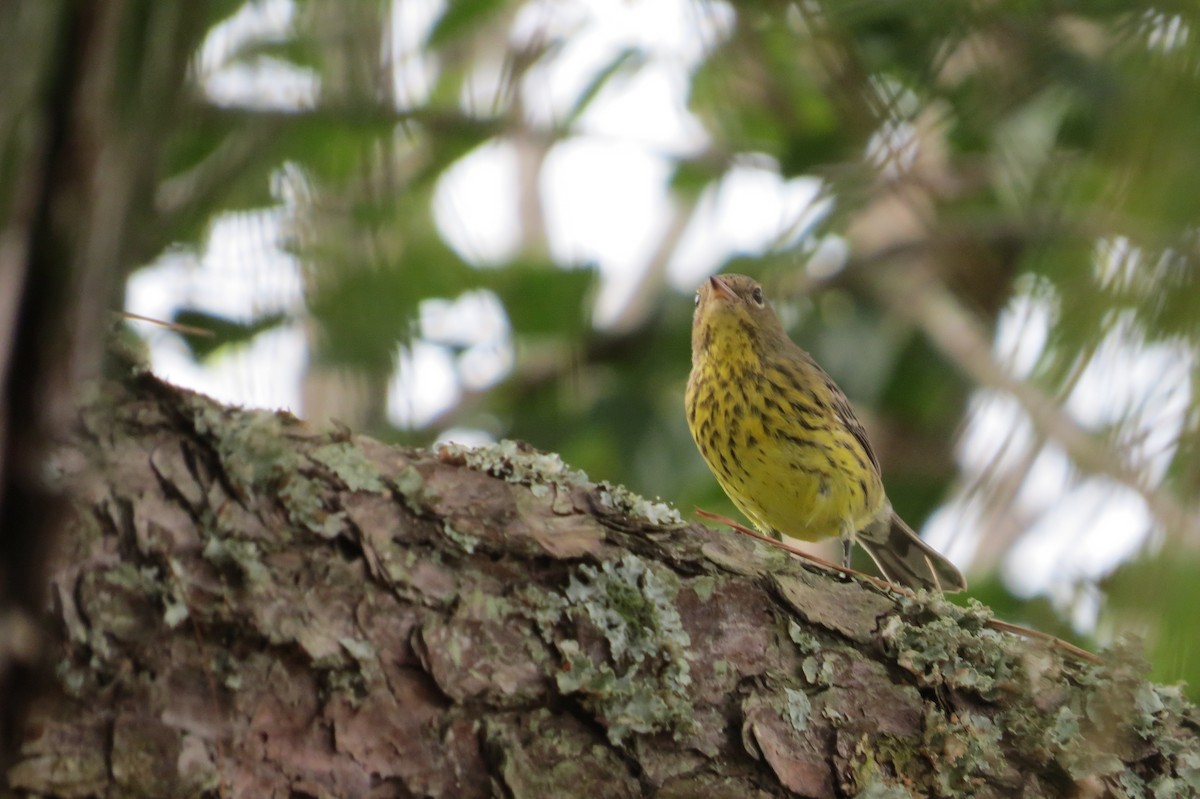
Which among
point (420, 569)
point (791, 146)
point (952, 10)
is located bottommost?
point (420, 569)

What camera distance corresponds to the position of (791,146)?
19.0 feet

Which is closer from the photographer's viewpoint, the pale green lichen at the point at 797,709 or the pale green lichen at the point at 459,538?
the pale green lichen at the point at 459,538

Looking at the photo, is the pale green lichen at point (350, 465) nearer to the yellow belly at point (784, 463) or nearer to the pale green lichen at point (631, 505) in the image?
the pale green lichen at point (631, 505)

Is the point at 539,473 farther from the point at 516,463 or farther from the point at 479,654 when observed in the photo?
the point at 479,654

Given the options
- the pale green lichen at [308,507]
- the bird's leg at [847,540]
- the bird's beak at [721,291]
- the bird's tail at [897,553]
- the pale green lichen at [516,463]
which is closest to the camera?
the pale green lichen at [308,507]

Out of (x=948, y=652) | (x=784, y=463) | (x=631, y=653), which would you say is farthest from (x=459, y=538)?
(x=784, y=463)

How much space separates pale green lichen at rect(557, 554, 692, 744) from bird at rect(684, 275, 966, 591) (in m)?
2.54

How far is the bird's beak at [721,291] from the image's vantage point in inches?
215

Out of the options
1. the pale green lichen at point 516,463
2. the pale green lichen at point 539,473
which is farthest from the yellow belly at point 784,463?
the pale green lichen at point 516,463

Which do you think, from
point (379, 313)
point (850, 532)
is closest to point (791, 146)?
point (850, 532)

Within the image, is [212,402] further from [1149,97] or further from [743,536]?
[1149,97]

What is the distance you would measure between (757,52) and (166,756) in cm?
132

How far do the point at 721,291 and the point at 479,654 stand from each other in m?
3.56

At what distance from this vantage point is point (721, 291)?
5496 mm
